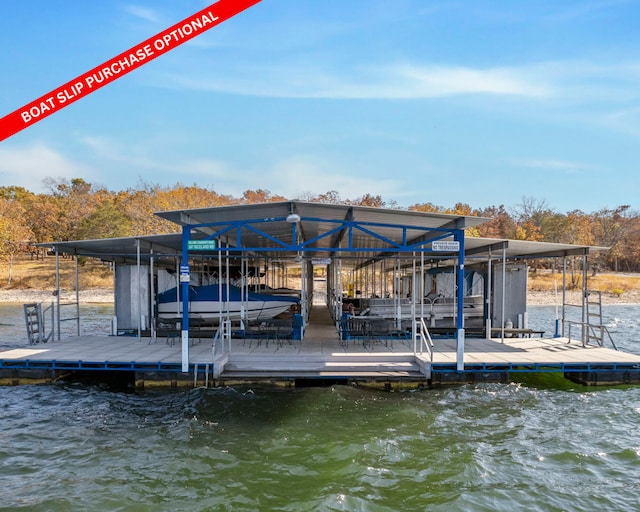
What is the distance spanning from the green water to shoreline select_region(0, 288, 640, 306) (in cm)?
3277

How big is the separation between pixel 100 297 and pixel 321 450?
39.4 meters

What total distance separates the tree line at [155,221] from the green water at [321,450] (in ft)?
115

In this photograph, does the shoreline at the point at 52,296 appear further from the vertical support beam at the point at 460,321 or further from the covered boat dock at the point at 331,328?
the vertical support beam at the point at 460,321

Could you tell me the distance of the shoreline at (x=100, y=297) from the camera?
40.0 meters

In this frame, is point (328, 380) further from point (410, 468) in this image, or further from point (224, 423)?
point (410, 468)

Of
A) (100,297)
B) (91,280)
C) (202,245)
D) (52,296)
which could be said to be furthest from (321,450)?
(91,280)

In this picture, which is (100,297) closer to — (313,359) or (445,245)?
(313,359)

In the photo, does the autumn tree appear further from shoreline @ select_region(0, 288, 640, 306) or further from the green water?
the green water

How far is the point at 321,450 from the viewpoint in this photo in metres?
7.36

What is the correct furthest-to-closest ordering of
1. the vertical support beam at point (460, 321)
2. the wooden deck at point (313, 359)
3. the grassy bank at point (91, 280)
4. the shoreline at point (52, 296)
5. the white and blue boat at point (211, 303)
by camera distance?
the grassy bank at point (91, 280), the shoreline at point (52, 296), the white and blue boat at point (211, 303), the wooden deck at point (313, 359), the vertical support beam at point (460, 321)


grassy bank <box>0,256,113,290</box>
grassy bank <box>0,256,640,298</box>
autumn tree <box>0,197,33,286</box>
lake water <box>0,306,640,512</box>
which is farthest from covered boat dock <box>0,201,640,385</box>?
autumn tree <box>0,197,33,286</box>

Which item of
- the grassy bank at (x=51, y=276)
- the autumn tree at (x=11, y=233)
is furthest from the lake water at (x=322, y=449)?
the autumn tree at (x=11, y=233)

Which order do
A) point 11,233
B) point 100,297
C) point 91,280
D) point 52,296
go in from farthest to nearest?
point 11,233
point 91,280
point 100,297
point 52,296

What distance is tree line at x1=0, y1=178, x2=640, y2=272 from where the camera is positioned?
1828 inches
